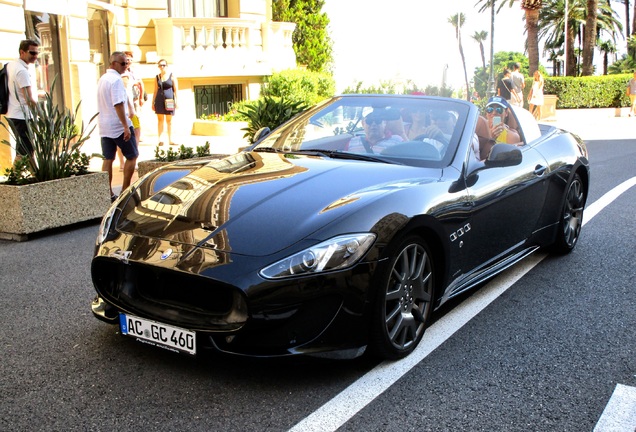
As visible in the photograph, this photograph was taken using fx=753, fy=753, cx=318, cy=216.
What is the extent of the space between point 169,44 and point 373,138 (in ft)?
50.9

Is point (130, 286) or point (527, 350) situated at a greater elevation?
point (130, 286)

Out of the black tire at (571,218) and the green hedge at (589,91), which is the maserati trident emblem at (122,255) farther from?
the green hedge at (589,91)

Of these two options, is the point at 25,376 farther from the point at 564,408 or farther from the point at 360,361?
the point at 564,408

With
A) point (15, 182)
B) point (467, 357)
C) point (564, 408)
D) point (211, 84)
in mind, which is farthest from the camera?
point (211, 84)

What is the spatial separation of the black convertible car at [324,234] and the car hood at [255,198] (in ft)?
0.03

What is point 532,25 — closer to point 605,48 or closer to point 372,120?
→ point 372,120

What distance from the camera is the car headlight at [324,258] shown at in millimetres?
3443

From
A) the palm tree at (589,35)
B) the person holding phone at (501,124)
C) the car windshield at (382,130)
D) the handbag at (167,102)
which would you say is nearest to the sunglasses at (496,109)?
the person holding phone at (501,124)

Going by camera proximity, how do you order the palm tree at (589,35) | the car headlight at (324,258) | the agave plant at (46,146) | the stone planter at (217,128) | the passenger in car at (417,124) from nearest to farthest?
the car headlight at (324,258)
the passenger in car at (417,124)
the agave plant at (46,146)
the stone planter at (217,128)
the palm tree at (589,35)

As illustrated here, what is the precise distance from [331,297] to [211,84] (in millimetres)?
18125

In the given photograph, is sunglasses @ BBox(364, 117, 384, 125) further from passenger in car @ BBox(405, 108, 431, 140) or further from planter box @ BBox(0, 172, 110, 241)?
planter box @ BBox(0, 172, 110, 241)

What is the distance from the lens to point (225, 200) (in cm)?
399

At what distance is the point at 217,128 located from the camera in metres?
17.8

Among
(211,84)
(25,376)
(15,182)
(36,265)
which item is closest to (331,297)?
(25,376)
